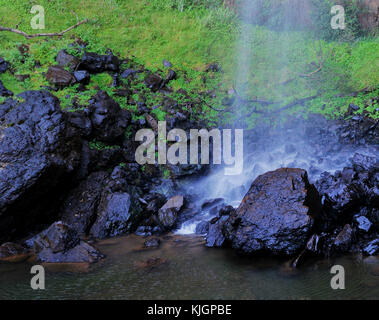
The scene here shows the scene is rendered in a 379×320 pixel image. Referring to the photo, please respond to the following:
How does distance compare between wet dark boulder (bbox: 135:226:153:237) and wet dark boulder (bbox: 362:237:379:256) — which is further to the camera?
wet dark boulder (bbox: 135:226:153:237)

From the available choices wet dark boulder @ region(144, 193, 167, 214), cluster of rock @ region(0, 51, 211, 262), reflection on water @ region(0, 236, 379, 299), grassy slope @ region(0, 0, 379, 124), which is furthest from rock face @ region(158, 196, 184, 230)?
grassy slope @ region(0, 0, 379, 124)

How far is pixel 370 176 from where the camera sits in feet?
→ 25.7

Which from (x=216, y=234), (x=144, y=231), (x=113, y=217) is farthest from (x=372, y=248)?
(x=113, y=217)

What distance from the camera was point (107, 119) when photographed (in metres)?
9.62

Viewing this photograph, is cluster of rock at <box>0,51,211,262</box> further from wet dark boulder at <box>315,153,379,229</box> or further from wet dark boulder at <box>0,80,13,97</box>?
wet dark boulder at <box>315,153,379,229</box>

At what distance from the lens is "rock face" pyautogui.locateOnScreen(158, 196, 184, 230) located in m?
8.03

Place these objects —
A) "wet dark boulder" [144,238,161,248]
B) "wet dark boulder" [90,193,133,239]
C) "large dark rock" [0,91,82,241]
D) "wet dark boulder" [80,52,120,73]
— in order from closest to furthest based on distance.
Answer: "wet dark boulder" [144,238,161,248], "large dark rock" [0,91,82,241], "wet dark boulder" [90,193,133,239], "wet dark boulder" [80,52,120,73]

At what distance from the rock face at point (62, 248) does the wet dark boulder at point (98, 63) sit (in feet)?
22.3

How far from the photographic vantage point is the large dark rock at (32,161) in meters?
7.18

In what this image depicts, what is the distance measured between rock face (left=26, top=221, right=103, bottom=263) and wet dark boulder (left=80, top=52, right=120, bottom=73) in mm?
6800

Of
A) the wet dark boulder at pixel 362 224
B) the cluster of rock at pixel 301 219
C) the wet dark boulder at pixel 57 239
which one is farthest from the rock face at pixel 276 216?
the wet dark boulder at pixel 57 239

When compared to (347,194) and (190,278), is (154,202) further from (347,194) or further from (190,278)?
(347,194)

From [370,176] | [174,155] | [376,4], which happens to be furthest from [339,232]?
[376,4]

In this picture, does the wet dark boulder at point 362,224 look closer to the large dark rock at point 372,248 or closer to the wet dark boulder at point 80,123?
the large dark rock at point 372,248
